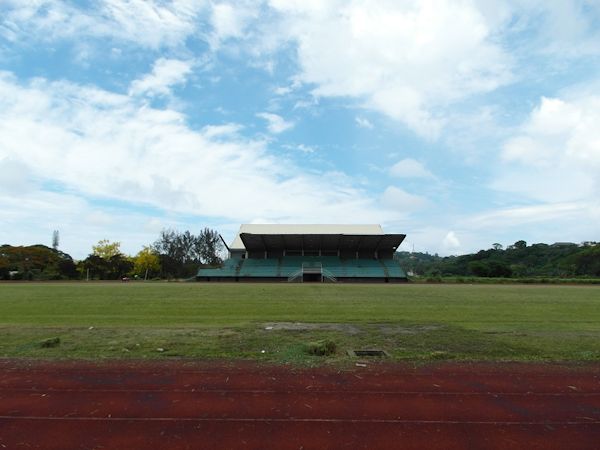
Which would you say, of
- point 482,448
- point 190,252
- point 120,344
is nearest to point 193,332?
point 120,344

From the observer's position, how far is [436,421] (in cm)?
582

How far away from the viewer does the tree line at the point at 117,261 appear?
64.2 metres

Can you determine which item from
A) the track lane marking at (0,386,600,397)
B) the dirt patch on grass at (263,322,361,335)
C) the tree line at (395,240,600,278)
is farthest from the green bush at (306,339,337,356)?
the tree line at (395,240,600,278)

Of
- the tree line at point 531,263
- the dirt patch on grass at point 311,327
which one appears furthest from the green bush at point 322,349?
the tree line at point 531,263

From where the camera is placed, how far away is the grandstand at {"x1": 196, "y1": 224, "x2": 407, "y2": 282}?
196 ft

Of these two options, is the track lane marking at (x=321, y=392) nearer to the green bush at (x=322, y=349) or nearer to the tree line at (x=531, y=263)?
the green bush at (x=322, y=349)

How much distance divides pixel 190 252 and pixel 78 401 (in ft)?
281

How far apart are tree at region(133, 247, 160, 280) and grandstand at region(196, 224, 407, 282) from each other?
17.8m

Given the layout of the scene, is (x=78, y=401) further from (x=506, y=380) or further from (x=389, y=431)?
(x=506, y=380)

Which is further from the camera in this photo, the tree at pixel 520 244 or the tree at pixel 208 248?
the tree at pixel 520 244

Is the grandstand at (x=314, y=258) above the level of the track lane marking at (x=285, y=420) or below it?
above

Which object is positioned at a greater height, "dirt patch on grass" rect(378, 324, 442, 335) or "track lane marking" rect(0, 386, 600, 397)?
"dirt patch on grass" rect(378, 324, 442, 335)

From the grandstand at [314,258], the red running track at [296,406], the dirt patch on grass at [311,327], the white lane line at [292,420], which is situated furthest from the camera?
the grandstand at [314,258]

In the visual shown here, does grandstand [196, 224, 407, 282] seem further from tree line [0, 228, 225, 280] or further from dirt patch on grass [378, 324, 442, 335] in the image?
dirt patch on grass [378, 324, 442, 335]
